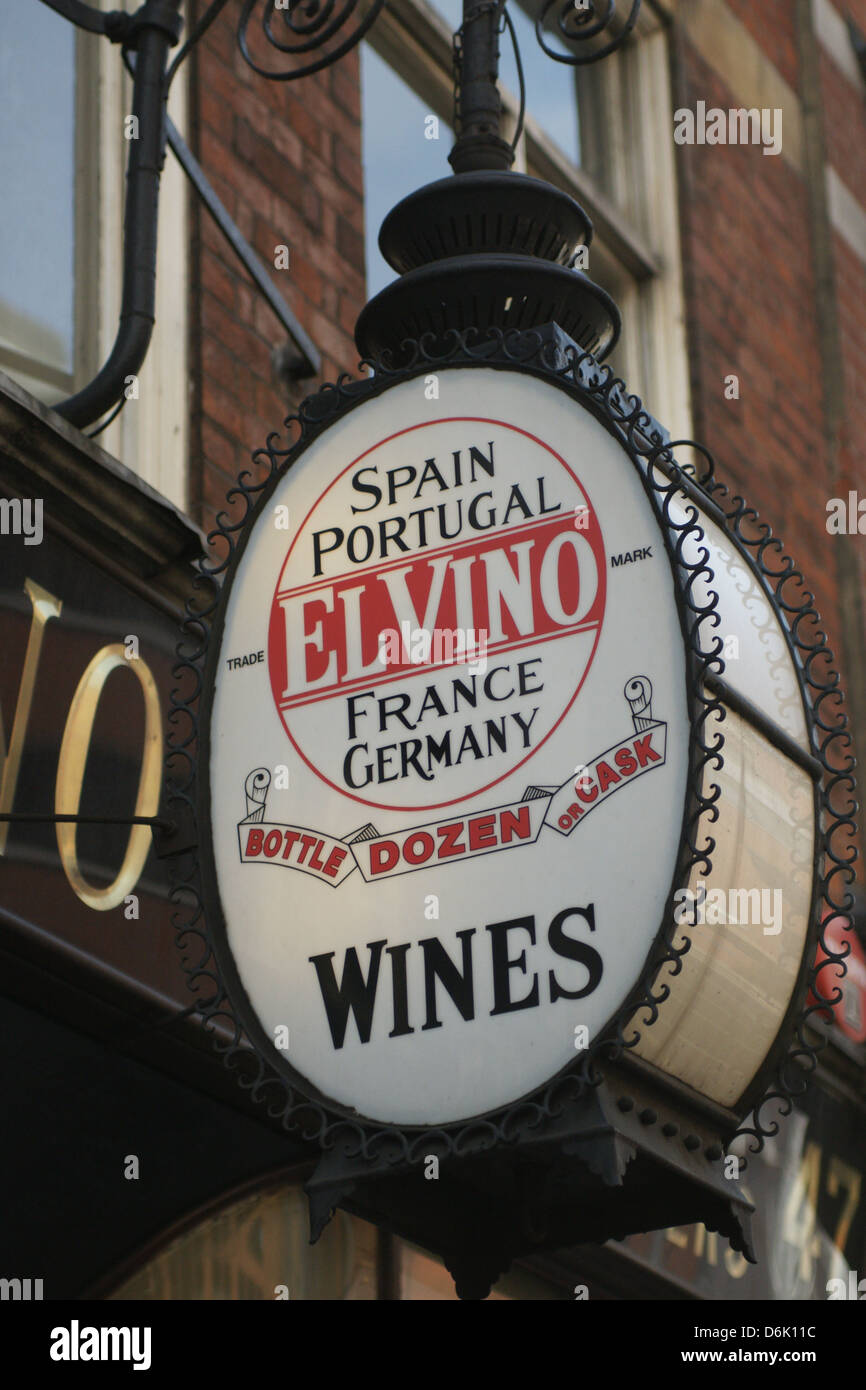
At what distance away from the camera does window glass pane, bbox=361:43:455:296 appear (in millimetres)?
6418

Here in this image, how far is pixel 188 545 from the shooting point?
4.36 metres

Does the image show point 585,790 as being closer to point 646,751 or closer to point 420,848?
point 646,751

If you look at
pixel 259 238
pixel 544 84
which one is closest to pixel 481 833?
pixel 259 238

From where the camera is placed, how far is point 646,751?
110 inches

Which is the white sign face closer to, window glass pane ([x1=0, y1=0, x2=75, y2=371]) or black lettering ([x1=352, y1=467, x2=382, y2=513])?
black lettering ([x1=352, y1=467, x2=382, y2=513])

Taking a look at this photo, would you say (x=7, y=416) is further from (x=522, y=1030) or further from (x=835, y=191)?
(x=835, y=191)

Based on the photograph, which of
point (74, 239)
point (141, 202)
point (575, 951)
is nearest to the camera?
point (575, 951)

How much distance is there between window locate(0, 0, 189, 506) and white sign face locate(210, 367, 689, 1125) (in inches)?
72.0

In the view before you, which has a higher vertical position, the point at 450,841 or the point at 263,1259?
the point at 450,841

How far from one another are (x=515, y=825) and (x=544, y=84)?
552cm

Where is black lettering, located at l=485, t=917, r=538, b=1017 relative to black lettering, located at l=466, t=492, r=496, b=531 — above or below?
below

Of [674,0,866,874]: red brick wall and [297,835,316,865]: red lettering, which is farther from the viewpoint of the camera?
[674,0,866,874]: red brick wall

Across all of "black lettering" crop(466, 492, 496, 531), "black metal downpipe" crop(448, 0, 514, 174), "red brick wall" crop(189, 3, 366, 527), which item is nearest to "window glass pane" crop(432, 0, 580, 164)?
"red brick wall" crop(189, 3, 366, 527)
